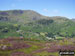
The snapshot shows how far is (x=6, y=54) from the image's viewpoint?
7219 cm

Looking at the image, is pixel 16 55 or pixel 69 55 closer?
pixel 69 55

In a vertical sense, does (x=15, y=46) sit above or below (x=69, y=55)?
below

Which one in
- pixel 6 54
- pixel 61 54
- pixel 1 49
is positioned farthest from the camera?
pixel 1 49

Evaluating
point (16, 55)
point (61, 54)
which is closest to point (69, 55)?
point (61, 54)

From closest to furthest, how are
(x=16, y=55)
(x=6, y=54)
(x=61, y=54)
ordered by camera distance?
(x=61, y=54) → (x=16, y=55) → (x=6, y=54)

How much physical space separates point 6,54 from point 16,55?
795 centimetres

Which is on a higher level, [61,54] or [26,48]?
[61,54]

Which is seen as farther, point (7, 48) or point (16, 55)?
point (7, 48)

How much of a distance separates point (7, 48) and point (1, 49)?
3.62m

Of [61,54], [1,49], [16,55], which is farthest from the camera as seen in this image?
[1,49]

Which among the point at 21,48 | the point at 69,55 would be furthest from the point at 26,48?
the point at 69,55

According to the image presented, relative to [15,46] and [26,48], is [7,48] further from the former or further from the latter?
[26,48]

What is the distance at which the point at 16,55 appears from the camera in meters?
67.2

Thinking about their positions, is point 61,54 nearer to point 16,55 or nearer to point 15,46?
point 16,55
